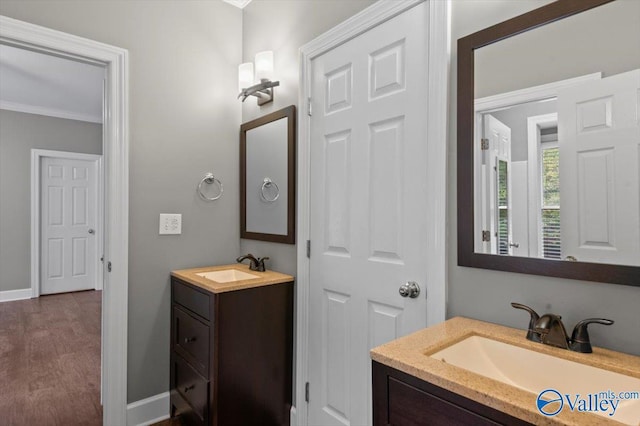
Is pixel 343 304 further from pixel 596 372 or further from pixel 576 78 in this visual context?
pixel 576 78

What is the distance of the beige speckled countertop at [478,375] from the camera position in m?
0.70

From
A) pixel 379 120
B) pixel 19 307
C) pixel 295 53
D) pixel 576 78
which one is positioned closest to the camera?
pixel 576 78

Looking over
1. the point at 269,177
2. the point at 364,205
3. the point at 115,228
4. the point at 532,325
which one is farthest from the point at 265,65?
the point at 532,325

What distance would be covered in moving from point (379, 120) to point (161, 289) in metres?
1.64

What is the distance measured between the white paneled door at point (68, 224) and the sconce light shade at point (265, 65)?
4611 mm

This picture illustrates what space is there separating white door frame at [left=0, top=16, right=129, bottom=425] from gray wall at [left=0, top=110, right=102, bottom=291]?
4040 millimetres

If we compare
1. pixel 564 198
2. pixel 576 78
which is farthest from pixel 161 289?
pixel 576 78

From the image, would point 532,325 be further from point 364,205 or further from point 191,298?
point 191,298

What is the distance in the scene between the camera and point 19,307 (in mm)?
4602

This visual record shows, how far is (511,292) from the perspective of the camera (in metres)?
1.19

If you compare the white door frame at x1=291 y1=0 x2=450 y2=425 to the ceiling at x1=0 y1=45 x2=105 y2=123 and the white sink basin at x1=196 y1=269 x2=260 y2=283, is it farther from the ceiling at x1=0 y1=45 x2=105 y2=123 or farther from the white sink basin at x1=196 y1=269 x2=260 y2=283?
the ceiling at x1=0 y1=45 x2=105 y2=123

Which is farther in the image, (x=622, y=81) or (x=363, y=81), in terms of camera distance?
(x=363, y=81)

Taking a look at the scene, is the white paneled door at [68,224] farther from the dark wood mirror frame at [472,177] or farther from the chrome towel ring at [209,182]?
the dark wood mirror frame at [472,177]

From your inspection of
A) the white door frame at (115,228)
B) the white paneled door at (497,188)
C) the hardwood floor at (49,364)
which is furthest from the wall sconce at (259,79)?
the hardwood floor at (49,364)
